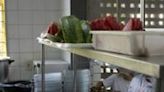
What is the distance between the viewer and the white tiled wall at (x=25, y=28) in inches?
136

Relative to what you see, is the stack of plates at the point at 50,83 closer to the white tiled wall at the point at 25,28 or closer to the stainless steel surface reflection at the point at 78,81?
the stainless steel surface reflection at the point at 78,81

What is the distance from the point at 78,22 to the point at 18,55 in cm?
238

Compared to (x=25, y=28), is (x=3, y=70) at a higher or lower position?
lower

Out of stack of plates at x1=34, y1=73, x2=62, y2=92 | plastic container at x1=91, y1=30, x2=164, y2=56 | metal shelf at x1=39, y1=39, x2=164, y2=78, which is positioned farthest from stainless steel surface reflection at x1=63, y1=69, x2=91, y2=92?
plastic container at x1=91, y1=30, x2=164, y2=56

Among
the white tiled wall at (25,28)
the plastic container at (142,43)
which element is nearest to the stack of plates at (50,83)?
the white tiled wall at (25,28)

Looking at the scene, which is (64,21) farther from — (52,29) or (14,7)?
(14,7)

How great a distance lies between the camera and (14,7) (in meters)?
3.44

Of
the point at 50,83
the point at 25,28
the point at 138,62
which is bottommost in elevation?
the point at 50,83

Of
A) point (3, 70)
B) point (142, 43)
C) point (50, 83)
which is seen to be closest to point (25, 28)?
point (3, 70)

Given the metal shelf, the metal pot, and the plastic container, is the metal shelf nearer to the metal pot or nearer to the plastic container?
the plastic container

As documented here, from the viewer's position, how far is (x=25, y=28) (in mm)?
3482

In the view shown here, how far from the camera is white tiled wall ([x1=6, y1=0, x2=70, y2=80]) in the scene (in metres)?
3.45

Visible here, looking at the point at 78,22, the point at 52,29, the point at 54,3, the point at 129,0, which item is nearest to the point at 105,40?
the point at 78,22

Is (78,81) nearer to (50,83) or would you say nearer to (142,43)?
(50,83)
